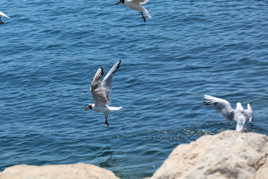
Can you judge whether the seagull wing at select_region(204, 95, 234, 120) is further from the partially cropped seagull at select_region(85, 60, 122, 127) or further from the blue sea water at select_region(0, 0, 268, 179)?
the blue sea water at select_region(0, 0, 268, 179)

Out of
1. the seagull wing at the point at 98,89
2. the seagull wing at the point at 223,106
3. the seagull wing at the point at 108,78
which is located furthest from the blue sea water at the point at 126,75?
the seagull wing at the point at 108,78

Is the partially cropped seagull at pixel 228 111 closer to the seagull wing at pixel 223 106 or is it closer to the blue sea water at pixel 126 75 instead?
the seagull wing at pixel 223 106

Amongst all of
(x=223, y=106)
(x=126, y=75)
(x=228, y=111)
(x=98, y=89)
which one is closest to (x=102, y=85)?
(x=98, y=89)

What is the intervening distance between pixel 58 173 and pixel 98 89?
2874mm

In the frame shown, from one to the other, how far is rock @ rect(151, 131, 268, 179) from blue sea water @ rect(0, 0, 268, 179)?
4166 millimetres

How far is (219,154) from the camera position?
1079cm

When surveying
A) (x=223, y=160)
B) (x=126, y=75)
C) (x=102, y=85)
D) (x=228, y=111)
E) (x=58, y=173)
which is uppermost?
(x=102, y=85)

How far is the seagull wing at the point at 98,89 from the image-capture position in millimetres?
14195

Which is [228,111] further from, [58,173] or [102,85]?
[58,173]

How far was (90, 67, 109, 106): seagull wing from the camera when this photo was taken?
46.6ft

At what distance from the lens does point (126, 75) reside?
2341 cm

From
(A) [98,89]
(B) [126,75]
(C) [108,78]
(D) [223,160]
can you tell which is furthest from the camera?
(B) [126,75]

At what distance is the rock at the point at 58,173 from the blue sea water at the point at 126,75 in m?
3.10

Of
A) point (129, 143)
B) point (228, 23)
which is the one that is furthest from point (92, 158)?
point (228, 23)
